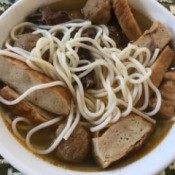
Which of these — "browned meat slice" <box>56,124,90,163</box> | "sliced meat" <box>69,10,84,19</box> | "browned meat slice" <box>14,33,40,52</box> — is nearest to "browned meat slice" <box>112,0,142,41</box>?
"sliced meat" <box>69,10,84,19</box>

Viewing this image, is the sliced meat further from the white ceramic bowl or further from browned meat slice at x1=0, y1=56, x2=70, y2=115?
browned meat slice at x1=0, y1=56, x2=70, y2=115

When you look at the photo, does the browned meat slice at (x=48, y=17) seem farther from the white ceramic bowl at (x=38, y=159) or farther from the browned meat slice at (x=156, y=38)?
the browned meat slice at (x=156, y=38)


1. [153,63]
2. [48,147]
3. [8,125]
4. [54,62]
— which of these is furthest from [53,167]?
[153,63]

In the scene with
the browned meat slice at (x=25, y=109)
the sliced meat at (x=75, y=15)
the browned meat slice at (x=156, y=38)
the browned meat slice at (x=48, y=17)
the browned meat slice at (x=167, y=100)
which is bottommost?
the browned meat slice at (x=167, y=100)

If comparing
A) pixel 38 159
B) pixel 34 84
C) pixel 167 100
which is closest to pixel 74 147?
pixel 38 159

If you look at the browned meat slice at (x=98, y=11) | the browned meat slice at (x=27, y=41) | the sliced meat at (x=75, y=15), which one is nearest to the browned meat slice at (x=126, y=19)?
the browned meat slice at (x=98, y=11)
